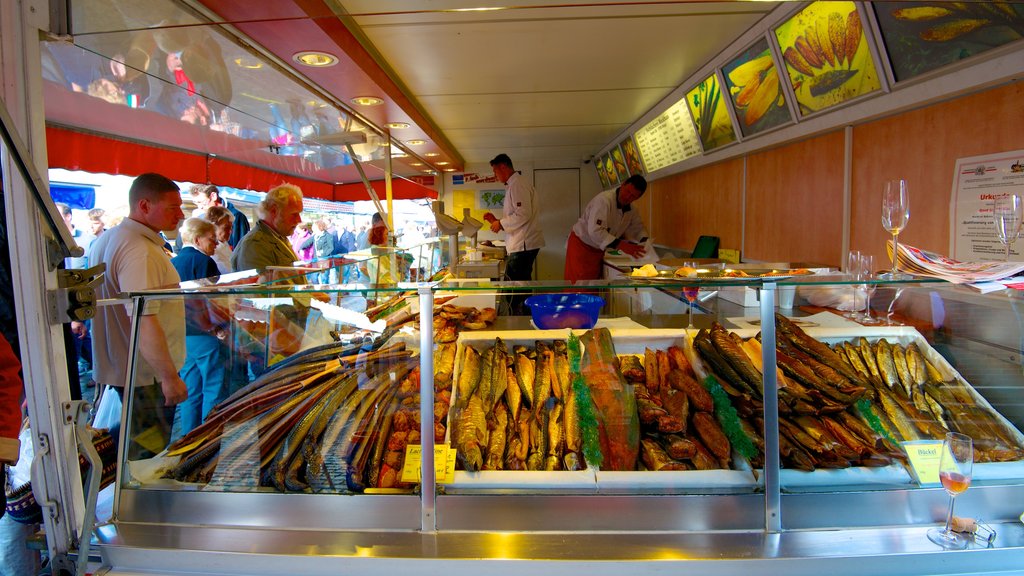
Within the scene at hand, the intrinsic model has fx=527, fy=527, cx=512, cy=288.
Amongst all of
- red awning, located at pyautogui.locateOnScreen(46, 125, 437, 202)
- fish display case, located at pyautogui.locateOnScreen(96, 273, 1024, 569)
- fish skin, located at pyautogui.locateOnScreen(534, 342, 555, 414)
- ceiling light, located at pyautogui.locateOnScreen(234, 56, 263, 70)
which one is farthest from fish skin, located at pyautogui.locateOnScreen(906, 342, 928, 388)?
red awning, located at pyautogui.locateOnScreen(46, 125, 437, 202)

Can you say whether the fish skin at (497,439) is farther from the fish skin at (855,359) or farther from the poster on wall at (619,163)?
the poster on wall at (619,163)

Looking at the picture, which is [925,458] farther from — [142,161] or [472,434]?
[142,161]

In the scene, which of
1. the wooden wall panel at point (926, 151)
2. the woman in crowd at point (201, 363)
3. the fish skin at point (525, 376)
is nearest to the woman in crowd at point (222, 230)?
the woman in crowd at point (201, 363)

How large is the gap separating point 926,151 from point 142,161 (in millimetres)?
6104

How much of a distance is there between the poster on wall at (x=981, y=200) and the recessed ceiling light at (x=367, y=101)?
365 centimetres

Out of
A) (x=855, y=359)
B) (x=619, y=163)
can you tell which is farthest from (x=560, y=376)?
(x=619, y=163)

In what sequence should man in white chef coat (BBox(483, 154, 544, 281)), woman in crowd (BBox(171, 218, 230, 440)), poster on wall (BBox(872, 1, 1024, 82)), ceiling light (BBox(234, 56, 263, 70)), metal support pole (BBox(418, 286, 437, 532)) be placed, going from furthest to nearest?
1. man in white chef coat (BBox(483, 154, 544, 281))
2. ceiling light (BBox(234, 56, 263, 70))
3. poster on wall (BBox(872, 1, 1024, 82))
4. woman in crowd (BBox(171, 218, 230, 440))
5. metal support pole (BBox(418, 286, 437, 532))

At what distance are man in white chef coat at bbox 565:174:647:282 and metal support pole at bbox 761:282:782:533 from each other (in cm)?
408

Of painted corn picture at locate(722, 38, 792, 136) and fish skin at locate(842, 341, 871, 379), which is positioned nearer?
fish skin at locate(842, 341, 871, 379)

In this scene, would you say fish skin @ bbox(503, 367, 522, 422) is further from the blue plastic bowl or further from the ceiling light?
the ceiling light

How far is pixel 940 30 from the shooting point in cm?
208

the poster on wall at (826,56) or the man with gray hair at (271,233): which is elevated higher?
the poster on wall at (826,56)

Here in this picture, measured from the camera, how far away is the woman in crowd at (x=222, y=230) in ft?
16.4

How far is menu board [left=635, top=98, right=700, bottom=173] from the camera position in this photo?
5.11m
